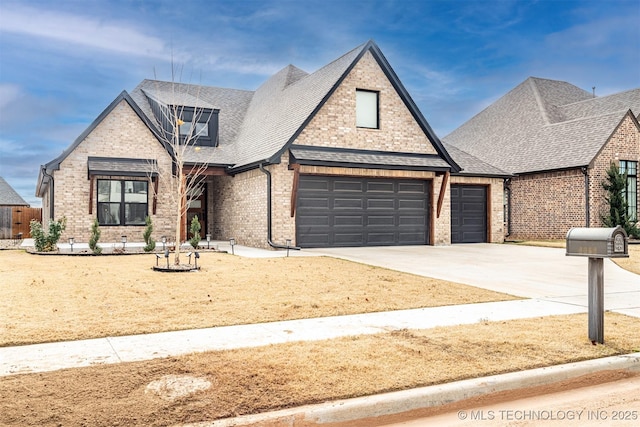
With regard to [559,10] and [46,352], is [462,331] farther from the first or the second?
[559,10]

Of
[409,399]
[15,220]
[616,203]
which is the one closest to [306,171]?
[409,399]

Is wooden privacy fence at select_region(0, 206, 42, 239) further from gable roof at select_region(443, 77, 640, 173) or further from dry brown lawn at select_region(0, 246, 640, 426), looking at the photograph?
gable roof at select_region(443, 77, 640, 173)

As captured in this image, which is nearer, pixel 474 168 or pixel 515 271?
pixel 515 271

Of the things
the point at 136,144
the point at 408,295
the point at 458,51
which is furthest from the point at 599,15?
the point at 136,144

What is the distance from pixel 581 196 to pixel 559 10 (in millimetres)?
9498

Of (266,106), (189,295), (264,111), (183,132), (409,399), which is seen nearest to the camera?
(409,399)

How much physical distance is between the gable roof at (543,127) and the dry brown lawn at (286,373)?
23.1m

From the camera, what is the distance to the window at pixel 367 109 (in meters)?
21.6

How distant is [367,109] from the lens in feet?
71.5

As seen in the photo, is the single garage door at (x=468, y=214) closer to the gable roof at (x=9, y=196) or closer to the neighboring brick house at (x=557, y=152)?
the neighboring brick house at (x=557, y=152)

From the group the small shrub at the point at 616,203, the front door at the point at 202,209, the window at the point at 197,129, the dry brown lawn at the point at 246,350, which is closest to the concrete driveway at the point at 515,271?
the dry brown lawn at the point at 246,350

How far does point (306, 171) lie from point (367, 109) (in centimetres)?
416

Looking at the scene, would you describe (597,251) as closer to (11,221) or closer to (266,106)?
(266,106)

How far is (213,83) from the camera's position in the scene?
30938mm
